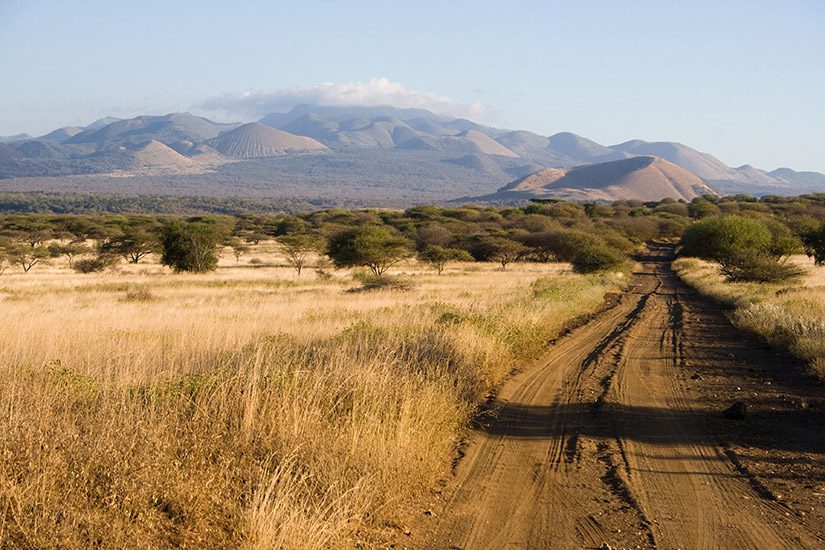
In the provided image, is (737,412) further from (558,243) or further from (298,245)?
(558,243)

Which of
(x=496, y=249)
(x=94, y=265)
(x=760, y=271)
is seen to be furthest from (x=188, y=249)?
(x=760, y=271)

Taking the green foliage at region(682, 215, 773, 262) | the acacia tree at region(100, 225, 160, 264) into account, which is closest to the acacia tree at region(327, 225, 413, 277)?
the acacia tree at region(100, 225, 160, 264)

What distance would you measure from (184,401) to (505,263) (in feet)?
181

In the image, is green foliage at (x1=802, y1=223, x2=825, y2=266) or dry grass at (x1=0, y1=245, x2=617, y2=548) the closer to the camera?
dry grass at (x1=0, y1=245, x2=617, y2=548)

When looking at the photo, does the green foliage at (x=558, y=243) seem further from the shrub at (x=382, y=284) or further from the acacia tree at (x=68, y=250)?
the acacia tree at (x=68, y=250)

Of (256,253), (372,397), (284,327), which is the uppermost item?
(372,397)

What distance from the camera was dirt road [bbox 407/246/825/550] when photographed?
18.9ft

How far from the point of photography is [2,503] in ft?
14.1

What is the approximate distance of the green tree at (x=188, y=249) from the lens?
4638cm

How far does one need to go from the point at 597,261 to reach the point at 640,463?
39326 mm

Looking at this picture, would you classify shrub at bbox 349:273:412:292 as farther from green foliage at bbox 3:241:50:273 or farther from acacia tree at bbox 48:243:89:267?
acacia tree at bbox 48:243:89:267

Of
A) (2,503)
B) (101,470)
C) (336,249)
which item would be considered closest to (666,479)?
(101,470)

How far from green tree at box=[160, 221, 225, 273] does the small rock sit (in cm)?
4081

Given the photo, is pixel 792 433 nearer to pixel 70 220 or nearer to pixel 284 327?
pixel 284 327
